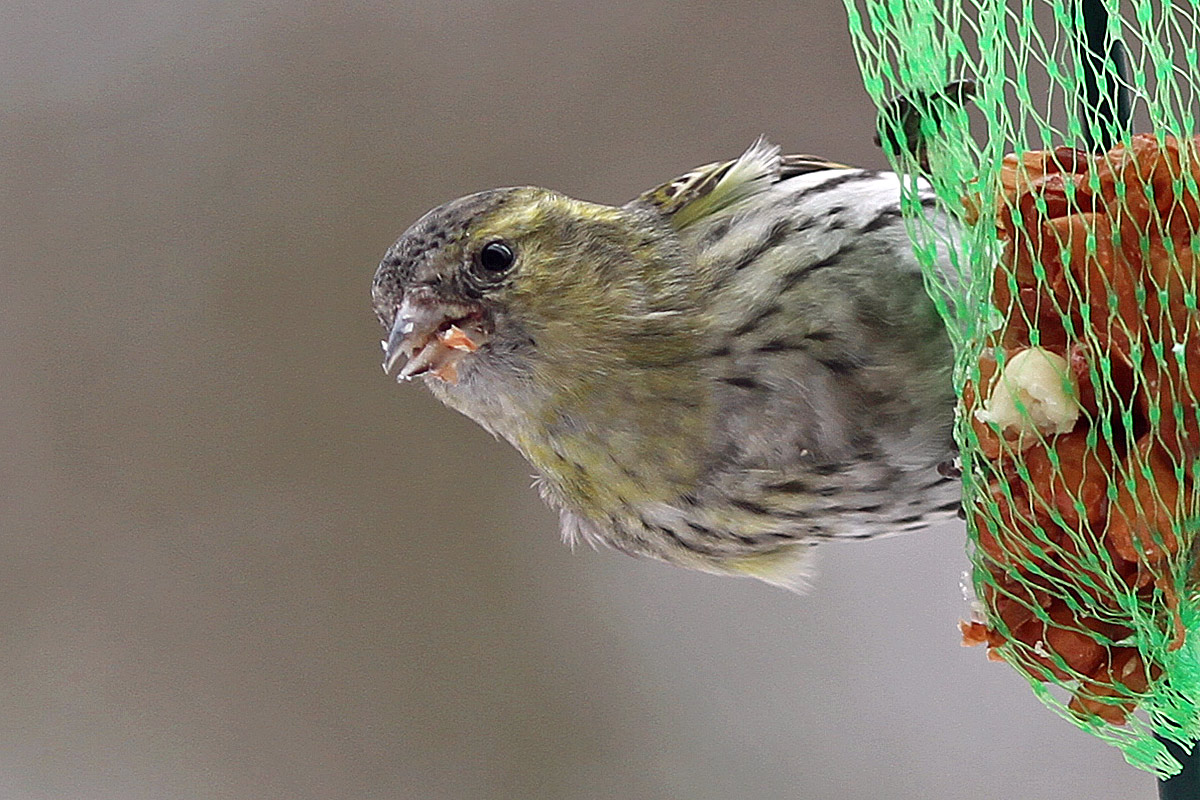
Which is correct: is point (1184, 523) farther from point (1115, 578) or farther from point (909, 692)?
point (909, 692)

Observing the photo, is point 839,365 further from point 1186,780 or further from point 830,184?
point 1186,780

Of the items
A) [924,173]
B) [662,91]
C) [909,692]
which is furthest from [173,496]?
[924,173]

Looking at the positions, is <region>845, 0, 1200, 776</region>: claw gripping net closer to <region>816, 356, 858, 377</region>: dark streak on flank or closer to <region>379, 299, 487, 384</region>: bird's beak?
<region>816, 356, 858, 377</region>: dark streak on flank

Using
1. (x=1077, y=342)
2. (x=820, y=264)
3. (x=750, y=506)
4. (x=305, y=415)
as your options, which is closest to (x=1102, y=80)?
(x=1077, y=342)

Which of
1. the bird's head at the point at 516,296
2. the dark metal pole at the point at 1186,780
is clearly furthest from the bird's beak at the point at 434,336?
the dark metal pole at the point at 1186,780

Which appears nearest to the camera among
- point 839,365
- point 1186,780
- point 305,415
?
point 1186,780

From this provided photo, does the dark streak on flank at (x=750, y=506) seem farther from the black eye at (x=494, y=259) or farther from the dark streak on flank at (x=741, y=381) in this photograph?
the black eye at (x=494, y=259)
